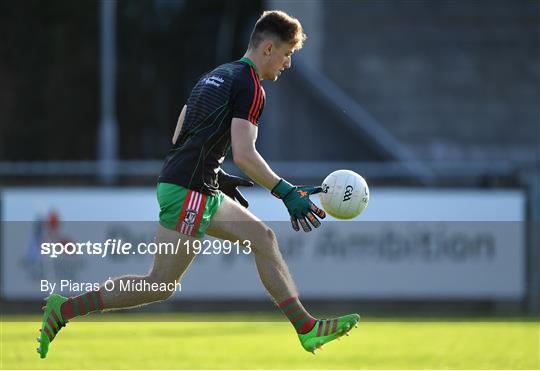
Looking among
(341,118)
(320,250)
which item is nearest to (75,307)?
(320,250)

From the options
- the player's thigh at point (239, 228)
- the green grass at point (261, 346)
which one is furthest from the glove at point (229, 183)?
the green grass at point (261, 346)

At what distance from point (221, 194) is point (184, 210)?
0.38m

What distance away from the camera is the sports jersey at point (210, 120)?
26.2 feet

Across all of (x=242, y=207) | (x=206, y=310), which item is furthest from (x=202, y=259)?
(x=242, y=207)

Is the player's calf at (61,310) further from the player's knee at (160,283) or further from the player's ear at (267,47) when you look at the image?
the player's ear at (267,47)

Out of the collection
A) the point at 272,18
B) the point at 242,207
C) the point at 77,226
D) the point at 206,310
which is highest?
the point at 272,18

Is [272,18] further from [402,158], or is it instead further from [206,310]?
[402,158]

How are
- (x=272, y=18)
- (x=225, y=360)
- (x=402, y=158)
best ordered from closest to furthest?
(x=272, y=18), (x=225, y=360), (x=402, y=158)

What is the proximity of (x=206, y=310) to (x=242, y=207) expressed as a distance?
394 inches

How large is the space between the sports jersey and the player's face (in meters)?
0.13

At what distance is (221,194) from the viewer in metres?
8.32

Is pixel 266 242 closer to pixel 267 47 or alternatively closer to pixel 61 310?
Answer: pixel 267 47

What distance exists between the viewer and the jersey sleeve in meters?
7.93

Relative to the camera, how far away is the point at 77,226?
1786 centimetres
